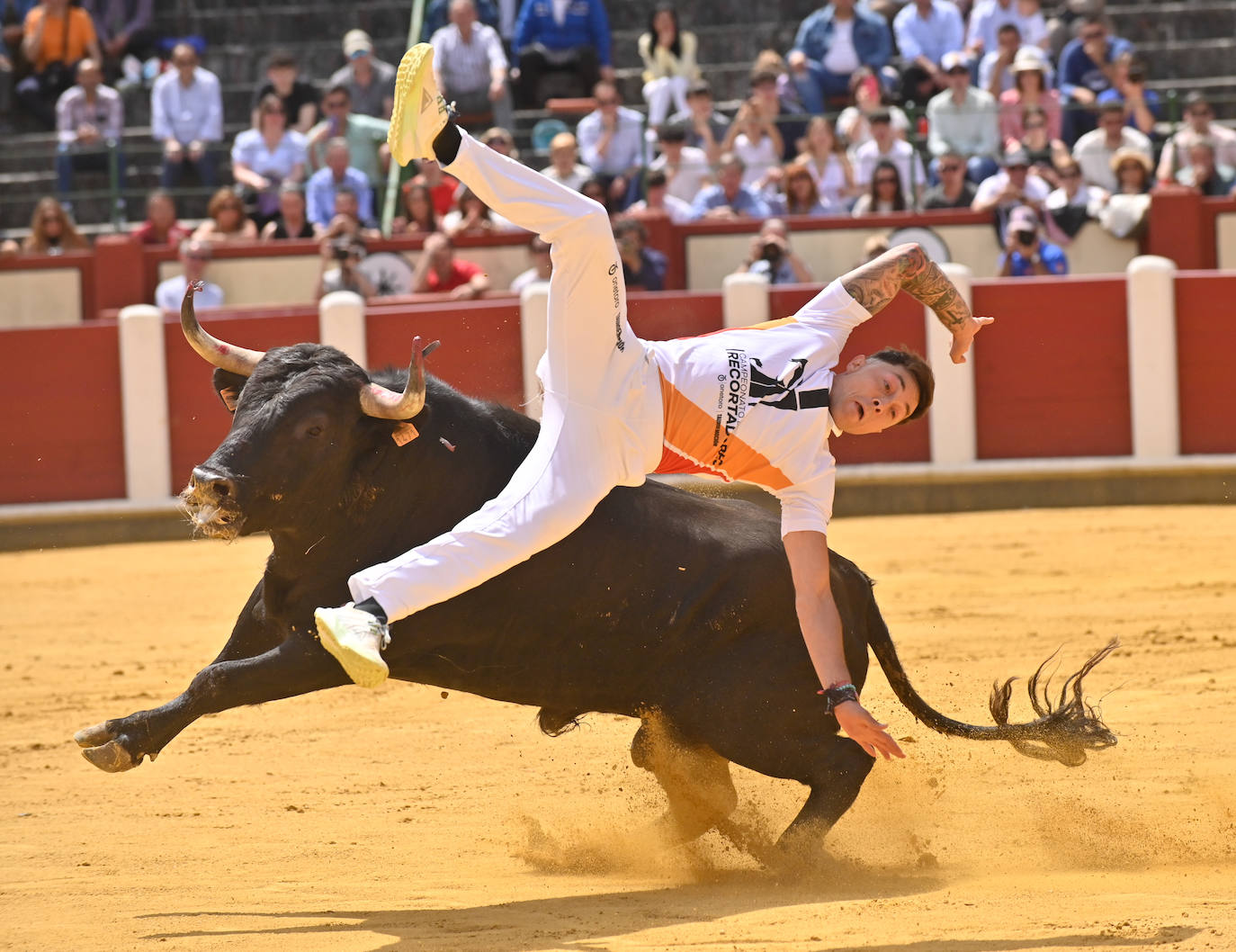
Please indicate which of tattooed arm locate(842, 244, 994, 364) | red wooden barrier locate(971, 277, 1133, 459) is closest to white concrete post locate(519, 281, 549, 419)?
red wooden barrier locate(971, 277, 1133, 459)

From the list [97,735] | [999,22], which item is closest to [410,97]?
[97,735]

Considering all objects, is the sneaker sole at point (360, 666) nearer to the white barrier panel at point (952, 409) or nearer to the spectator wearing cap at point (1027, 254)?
the white barrier panel at point (952, 409)

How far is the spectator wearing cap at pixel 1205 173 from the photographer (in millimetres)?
12273

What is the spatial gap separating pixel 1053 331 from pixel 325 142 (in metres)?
5.36

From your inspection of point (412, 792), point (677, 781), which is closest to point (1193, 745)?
point (677, 781)

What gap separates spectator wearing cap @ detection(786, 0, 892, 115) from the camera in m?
13.4

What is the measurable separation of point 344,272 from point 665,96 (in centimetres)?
312

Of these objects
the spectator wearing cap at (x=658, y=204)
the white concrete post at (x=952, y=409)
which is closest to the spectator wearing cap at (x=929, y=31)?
the spectator wearing cap at (x=658, y=204)

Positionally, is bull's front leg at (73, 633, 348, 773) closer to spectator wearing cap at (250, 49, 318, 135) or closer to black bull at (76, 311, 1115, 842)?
black bull at (76, 311, 1115, 842)

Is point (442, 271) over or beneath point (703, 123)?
beneath

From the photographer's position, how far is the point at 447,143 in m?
4.11

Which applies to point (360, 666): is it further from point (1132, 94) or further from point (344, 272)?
point (1132, 94)

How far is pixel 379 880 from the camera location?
4.50 m

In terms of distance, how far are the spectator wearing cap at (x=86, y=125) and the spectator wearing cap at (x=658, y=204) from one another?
4135mm
